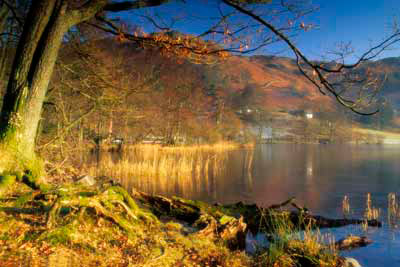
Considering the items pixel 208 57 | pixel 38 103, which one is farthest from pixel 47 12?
pixel 208 57

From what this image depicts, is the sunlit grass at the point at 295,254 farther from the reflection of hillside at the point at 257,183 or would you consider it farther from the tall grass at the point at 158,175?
the tall grass at the point at 158,175

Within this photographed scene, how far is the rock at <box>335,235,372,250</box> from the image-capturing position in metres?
6.98

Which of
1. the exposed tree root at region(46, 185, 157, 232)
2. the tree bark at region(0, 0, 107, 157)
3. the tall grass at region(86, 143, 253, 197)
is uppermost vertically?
the tree bark at region(0, 0, 107, 157)

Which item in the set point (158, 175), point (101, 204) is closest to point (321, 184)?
point (158, 175)

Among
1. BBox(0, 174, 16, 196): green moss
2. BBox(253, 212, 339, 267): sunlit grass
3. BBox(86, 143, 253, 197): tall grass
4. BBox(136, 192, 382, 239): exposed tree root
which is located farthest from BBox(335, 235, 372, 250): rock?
BBox(86, 143, 253, 197): tall grass

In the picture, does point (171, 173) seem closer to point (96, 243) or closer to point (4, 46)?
point (4, 46)

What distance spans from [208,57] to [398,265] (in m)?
5.59

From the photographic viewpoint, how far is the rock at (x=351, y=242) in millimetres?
6977

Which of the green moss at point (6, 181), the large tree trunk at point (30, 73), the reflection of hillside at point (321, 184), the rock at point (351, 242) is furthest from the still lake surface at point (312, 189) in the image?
the large tree trunk at point (30, 73)

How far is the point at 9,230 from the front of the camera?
393 cm

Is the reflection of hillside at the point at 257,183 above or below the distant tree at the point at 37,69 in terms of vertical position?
below

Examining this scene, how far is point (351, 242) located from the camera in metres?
7.15

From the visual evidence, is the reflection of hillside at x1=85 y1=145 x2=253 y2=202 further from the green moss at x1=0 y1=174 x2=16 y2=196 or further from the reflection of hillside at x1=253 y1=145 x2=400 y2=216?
the green moss at x1=0 y1=174 x2=16 y2=196

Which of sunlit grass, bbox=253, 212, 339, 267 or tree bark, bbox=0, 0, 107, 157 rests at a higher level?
tree bark, bbox=0, 0, 107, 157
